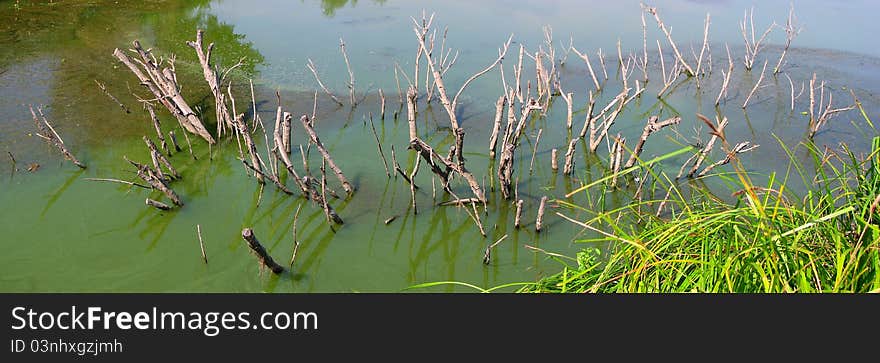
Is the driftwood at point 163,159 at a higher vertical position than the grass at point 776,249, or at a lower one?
lower

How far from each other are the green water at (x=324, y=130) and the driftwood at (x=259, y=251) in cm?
16

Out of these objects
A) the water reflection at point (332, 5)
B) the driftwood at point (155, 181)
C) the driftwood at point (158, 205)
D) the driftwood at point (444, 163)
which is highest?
the water reflection at point (332, 5)

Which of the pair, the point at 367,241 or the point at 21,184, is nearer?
the point at 367,241

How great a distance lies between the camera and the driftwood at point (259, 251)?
16.0 ft

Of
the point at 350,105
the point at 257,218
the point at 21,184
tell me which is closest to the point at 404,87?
the point at 350,105

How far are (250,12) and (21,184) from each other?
31.8 feet

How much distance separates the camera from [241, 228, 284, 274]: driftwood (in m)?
4.86

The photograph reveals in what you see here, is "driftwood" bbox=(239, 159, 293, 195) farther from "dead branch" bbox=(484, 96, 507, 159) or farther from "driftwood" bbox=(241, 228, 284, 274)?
"dead branch" bbox=(484, 96, 507, 159)

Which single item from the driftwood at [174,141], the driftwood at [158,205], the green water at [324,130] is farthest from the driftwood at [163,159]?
the driftwood at [158,205]

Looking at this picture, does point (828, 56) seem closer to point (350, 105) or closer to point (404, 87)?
point (404, 87)

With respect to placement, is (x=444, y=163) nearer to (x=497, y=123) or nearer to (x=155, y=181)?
(x=497, y=123)

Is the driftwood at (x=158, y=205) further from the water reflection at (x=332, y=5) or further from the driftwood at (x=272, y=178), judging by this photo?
the water reflection at (x=332, y=5)

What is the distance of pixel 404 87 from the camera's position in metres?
11.1

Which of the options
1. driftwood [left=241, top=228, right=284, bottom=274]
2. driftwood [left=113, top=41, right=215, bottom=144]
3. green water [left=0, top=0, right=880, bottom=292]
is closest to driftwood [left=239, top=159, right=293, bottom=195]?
green water [left=0, top=0, right=880, bottom=292]
